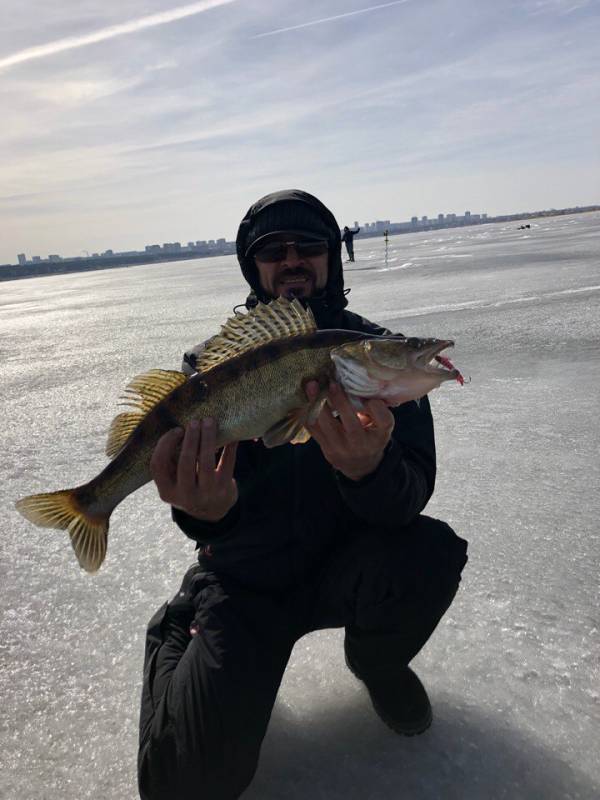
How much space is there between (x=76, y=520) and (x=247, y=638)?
2.87 ft

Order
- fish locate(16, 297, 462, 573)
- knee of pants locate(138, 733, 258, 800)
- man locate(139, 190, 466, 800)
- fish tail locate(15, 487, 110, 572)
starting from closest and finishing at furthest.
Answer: knee of pants locate(138, 733, 258, 800) < man locate(139, 190, 466, 800) < fish locate(16, 297, 462, 573) < fish tail locate(15, 487, 110, 572)

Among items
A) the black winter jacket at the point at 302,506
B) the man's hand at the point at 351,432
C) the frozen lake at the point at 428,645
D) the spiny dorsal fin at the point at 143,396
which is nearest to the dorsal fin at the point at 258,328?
the spiny dorsal fin at the point at 143,396

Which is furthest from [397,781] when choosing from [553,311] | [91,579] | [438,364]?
[553,311]

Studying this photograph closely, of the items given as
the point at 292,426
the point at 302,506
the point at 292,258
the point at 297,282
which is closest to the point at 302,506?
the point at 302,506

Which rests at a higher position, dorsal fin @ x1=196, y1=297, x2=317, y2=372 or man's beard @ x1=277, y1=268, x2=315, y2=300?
man's beard @ x1=277, y1=268, x2=315, y2=300

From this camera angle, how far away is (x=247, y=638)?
7.98 feet

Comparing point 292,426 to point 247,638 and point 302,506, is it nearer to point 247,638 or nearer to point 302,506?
point 302,506

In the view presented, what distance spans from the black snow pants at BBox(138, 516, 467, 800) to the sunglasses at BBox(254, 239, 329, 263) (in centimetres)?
158

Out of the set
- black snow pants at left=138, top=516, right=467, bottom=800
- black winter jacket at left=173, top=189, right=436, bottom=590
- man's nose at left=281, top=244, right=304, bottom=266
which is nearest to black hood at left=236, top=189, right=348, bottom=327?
man's nose at left=281, top=244, right=304, bottom=266

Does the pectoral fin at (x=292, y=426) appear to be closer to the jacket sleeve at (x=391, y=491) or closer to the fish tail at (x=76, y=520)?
the jacket sleeve at (x=391, y=491)

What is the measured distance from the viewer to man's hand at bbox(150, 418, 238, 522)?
2.52 metres

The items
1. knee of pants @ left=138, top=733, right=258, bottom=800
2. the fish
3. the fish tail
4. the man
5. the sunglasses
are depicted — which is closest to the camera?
knee of pants @ left=138, top=733, right=258, bottom=800

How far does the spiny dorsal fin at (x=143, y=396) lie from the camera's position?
270cm

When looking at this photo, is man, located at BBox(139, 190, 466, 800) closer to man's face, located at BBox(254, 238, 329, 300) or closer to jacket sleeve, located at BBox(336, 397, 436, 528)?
jacket sleeve, located at BBox(336, 397, 436, 528)
